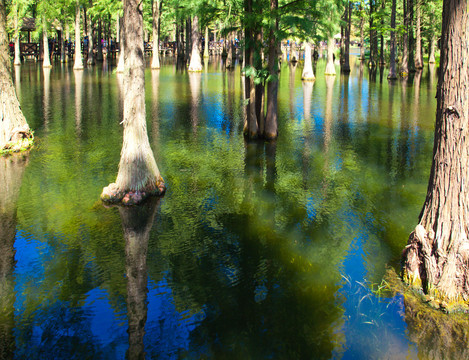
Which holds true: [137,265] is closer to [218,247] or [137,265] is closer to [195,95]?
[218,247]

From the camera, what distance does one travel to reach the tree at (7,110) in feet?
48.9

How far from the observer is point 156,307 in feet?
22.0

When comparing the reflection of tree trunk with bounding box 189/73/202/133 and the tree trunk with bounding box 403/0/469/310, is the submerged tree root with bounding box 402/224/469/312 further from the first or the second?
the reflection of tree trunk with bounding box 189/73/202/133

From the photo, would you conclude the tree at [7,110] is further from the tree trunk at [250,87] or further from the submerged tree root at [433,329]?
the submerged tree root at [433,329]

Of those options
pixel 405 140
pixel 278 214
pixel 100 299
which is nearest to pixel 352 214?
pixel 278 214

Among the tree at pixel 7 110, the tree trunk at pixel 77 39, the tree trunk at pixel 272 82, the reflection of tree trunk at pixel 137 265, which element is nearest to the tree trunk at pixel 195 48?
the tree trunk at pixel 77 39

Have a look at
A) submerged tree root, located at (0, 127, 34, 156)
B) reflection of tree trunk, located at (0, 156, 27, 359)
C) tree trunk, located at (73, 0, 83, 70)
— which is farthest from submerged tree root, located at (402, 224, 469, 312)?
tree trunk, located at (73, 0, 83, 70)

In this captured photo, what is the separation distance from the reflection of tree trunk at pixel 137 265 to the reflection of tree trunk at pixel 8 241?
1.42m

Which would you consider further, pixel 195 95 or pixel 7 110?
pixel 195 95

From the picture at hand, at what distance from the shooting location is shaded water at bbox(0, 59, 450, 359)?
6.12m

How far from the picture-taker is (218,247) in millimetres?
8656

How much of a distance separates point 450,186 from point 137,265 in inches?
193

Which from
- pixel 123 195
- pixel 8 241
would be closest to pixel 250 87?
pixel 123 195

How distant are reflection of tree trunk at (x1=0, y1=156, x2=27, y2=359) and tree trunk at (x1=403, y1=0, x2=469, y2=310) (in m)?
5.55
